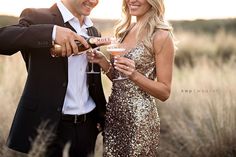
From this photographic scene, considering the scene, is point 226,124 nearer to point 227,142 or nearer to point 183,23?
point 227,142

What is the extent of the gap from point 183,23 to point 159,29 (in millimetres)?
22617

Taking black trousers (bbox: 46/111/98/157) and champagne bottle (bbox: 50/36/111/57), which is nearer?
champagne bottle (bbox: 50/36/111/57)

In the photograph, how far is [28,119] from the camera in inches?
165

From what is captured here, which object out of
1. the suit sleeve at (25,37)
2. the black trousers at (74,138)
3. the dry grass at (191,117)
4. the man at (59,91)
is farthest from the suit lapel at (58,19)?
the dry grass at (191,117)

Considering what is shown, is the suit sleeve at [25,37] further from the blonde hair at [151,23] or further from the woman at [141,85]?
the blonde hair at [151,23]

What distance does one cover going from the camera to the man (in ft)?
13.4

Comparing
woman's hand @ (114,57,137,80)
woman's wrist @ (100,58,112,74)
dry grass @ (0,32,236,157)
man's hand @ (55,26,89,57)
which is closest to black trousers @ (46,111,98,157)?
woman's wrist @ (100,58,112,74)

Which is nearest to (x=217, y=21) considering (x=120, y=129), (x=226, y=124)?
(x=226, y=124)

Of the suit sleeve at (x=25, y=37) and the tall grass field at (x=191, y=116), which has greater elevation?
the suit sleeve at (x=25, y=37)

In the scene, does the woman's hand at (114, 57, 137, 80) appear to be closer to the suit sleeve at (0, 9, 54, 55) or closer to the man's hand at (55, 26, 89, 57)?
the man's hand at (55, 26, 89, 57)

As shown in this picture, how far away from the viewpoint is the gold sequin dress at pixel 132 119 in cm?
447

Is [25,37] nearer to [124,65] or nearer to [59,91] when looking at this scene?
[59,91]

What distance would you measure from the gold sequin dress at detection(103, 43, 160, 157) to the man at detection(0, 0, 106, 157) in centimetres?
16

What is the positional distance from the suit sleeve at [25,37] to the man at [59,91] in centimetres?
4
